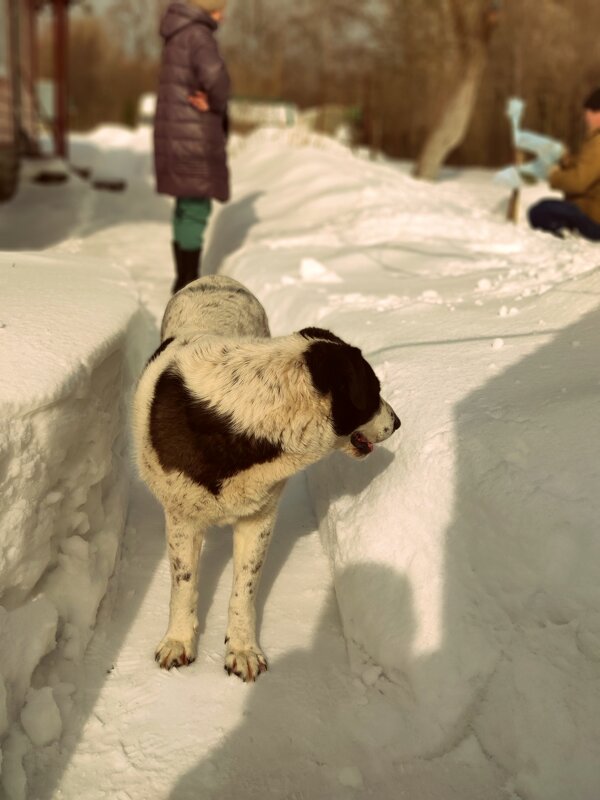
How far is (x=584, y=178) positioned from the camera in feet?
20.2

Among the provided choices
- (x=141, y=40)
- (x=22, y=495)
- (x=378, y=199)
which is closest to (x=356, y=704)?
(x=22, y=495)

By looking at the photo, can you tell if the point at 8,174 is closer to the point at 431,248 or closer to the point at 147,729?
the point at 431,248

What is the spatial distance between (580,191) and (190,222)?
11.0ft

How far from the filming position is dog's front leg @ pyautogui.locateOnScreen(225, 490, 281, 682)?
2.78m

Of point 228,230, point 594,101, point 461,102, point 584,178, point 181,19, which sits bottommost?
point 228,230

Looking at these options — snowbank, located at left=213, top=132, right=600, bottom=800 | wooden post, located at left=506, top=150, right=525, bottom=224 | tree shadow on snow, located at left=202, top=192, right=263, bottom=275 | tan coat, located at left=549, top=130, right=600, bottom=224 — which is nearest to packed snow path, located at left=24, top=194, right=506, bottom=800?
snowbank, located at left=213, top=132, right=600, bottom=800

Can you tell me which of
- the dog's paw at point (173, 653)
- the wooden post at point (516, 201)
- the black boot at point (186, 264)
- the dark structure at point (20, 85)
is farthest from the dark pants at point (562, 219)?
the dark structure at point (20, 85)

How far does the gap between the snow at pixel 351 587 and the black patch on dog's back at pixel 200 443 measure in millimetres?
359

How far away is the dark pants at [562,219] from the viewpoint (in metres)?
6.64

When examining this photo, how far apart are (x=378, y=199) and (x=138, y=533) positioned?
6057mm

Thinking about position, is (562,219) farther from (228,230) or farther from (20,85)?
(20,85)

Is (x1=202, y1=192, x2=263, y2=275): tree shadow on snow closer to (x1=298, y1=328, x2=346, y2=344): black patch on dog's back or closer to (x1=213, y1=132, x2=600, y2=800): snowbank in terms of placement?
(x1=213, y1=132, x2=600, y2=800): snowbank

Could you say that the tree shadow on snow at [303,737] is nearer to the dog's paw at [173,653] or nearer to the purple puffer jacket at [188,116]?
the dog's paw at [173,653]

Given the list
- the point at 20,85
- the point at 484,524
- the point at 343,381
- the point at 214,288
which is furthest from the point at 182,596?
the point at 20,85
